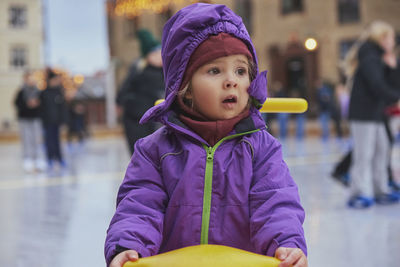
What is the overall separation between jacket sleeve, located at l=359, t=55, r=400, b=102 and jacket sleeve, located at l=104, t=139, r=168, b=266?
3115 millimetres

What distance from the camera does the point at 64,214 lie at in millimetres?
4328

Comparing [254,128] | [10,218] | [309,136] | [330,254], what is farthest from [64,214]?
[309,136]

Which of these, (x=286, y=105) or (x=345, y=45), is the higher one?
(x=286, y=105)

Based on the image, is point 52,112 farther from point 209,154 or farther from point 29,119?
point 209,154

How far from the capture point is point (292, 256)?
1.19 meters

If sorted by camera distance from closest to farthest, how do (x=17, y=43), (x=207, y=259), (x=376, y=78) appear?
(x=207, y=259), (x=376, y=78), (x=17, y=43)

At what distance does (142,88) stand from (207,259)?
3.19 meters

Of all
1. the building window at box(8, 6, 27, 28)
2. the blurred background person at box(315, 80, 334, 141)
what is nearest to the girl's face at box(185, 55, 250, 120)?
the blurred background person at box(315, 80, 334, 141)

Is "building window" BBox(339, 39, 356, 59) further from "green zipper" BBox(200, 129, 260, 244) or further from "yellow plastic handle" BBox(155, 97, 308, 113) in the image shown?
"green zipper" BBox(200, 129, 260, 244)

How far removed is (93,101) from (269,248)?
34811mm

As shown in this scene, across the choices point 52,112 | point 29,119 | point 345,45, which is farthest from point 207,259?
point 345,45

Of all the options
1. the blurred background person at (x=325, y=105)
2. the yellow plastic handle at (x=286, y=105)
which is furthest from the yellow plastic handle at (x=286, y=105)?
the blurred background person at (x=325, y=105)

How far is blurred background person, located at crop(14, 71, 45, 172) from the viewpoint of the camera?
7.60m

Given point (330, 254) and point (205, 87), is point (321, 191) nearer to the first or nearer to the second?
point (330, 254)
